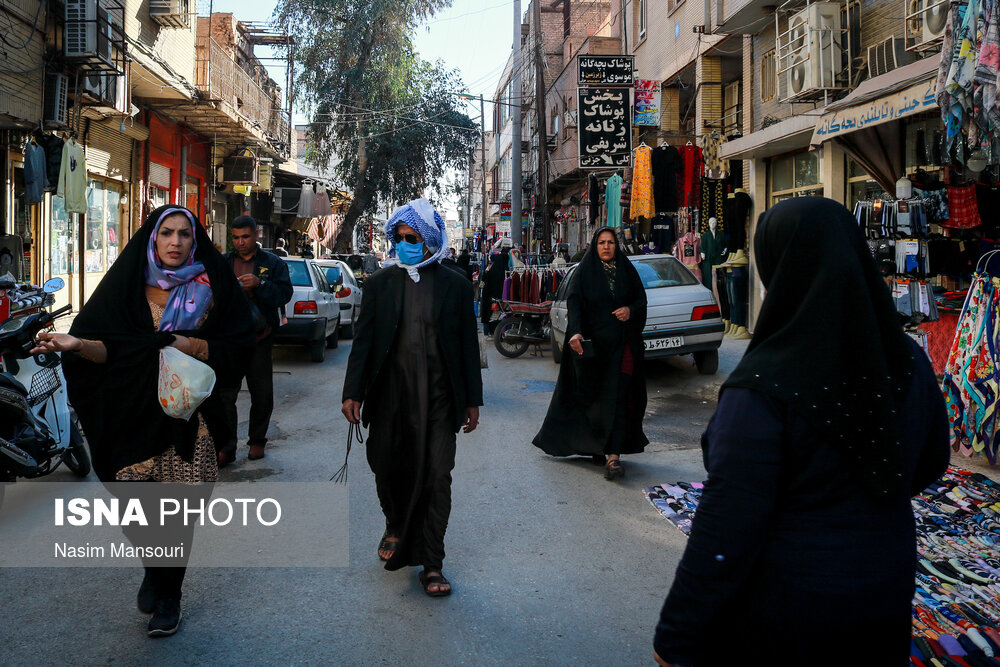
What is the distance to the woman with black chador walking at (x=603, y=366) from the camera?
648 cm

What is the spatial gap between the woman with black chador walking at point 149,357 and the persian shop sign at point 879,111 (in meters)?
6.62

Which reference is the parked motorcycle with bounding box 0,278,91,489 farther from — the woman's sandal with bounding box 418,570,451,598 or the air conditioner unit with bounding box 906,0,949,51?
the air conditioner unit with bounding box 906,0,949,51

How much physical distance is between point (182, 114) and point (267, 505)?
1865 cm

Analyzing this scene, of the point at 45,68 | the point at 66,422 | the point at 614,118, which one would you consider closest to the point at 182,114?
the point at 45,68

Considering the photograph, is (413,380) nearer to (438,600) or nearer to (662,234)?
(438,600)

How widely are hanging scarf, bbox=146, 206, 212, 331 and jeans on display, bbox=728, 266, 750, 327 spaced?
1335 centimetres

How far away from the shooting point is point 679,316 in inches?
435

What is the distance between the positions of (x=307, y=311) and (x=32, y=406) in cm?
765

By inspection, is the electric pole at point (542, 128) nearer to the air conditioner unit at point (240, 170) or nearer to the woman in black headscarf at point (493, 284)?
the woman in black headscarf at point (493, 284)

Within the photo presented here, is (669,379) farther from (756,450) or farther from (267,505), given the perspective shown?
(756,450)

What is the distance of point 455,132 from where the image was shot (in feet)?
111

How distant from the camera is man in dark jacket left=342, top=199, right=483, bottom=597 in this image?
4.23 metres

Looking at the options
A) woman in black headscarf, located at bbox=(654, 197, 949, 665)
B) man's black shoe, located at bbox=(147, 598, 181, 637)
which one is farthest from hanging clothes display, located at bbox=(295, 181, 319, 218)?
woman in black headscarf, located at bbox=(654, 197, 949, 665)

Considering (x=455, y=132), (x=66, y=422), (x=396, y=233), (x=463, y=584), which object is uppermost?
(x=455, y=132)
